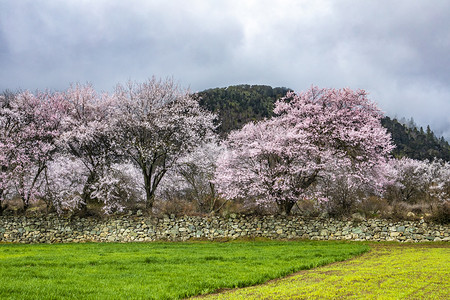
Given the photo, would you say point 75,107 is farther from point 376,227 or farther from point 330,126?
point 376,227

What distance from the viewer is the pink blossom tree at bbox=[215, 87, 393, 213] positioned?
23.8 m

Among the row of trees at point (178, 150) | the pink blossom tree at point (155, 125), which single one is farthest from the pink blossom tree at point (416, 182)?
the pink blossom tree at point (155, 125)

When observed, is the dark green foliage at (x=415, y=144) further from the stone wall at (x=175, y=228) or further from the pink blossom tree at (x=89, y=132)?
the pink blossom tree at (x=89, y=132)

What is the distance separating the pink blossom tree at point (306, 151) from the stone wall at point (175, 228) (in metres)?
1.87

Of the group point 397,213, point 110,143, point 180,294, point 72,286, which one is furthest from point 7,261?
point 397,213

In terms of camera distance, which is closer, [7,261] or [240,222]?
[7,261]

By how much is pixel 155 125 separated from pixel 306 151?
12184mm

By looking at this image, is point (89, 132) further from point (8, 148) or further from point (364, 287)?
point (364, 287)

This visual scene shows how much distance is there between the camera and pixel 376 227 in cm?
2339

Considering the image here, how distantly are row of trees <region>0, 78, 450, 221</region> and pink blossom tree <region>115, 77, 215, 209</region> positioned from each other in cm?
9

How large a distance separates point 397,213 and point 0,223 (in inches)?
1184

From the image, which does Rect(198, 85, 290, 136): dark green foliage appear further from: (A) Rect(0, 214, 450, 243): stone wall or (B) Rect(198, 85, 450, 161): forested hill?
(A) Rect(0, 214, 450, 243): stone wall

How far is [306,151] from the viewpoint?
24578 millimetres

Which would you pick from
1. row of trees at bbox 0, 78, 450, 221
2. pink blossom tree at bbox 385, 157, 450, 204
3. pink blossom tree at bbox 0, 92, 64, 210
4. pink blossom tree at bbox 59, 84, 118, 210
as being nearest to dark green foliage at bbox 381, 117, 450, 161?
pink blossom tree at bbox 385, 157, 450, 204
